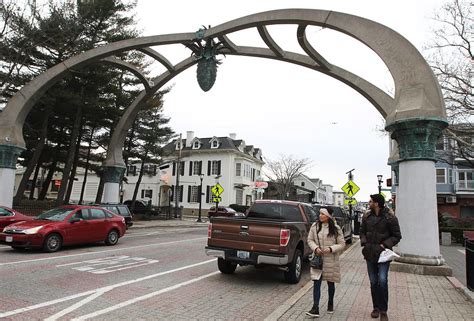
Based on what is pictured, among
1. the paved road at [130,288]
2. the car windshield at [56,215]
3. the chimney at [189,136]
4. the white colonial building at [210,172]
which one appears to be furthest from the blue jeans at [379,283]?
the chimney at [189,136]

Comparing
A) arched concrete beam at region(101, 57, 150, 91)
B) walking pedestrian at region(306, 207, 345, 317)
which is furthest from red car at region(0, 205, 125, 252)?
walking pedestrian at region(306, 207, 345, 317)

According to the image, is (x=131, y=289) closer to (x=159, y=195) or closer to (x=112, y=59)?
(x=112, y=59)

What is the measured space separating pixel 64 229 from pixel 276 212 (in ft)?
23.2

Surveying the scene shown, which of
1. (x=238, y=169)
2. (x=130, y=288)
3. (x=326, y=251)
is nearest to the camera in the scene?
(x=326, y=251)

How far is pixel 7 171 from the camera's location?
17.2m

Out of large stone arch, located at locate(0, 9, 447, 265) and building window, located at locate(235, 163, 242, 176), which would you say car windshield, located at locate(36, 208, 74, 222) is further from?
building window, located at locate(235, 163, 242, 176)

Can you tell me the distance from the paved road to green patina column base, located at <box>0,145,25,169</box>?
6.65 metres

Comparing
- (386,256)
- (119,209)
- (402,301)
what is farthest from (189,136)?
(386,256)

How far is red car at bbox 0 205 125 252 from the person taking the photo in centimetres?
1141

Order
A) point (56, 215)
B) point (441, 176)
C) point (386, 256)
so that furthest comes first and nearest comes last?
point (441, 176)
point (56, 215)
point (386, 256)

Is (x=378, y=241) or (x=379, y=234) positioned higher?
(x=379, y=234)

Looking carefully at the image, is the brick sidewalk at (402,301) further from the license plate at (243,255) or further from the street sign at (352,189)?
the street sign at (352,189)

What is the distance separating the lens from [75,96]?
23234 millimetres

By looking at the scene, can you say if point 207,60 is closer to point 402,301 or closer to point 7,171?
point 7,171
